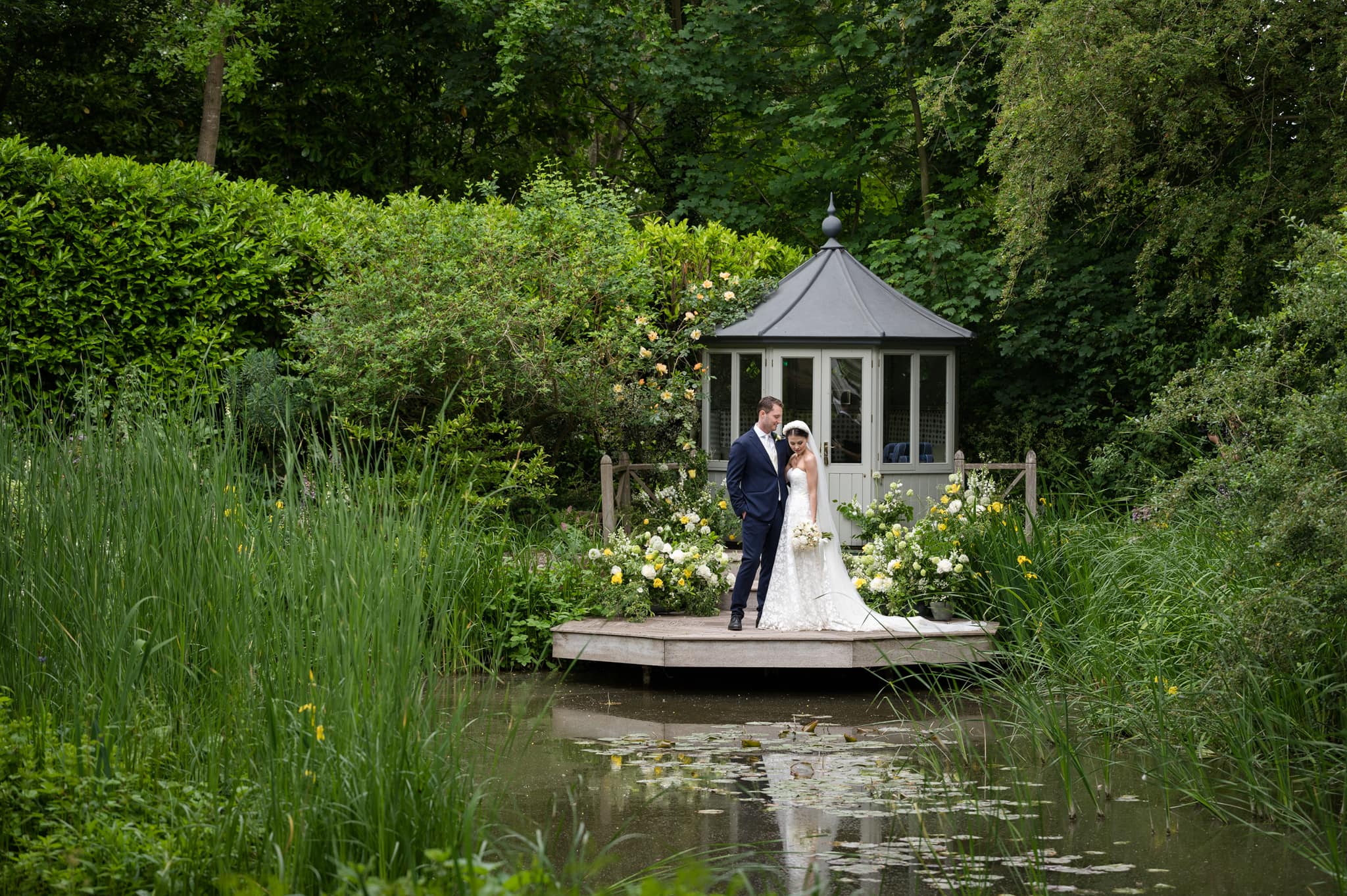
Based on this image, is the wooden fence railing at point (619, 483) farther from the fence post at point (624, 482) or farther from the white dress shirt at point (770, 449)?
the white dress shirt at point (770, 449)

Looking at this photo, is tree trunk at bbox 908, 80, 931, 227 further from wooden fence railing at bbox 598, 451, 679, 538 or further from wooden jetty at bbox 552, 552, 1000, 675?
wooden jetty at bbox 552, 552, 1000, 675

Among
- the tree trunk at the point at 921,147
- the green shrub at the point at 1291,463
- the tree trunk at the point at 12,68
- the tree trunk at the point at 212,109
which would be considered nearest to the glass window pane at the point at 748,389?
the tree trunk at the point at 921,147

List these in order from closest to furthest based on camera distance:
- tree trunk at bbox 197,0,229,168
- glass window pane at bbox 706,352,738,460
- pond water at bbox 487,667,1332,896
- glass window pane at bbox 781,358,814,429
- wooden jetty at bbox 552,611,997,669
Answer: pond water at bbox 487,667,1332,896, wooden jetty at bbox 552,611,997,669, glass window pane at bbox 781,358,814,429, glass window pane at bbox 706,352,738,460, tree trunk at bbox 197,0,229,168

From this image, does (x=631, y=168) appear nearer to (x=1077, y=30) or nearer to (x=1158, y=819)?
(x=1077, y=30)

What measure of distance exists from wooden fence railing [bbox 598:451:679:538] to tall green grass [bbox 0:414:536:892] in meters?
5.38

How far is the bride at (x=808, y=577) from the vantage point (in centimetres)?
886

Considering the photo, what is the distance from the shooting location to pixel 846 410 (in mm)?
12438

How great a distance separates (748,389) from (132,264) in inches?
229

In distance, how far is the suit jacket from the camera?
8891 millimetres

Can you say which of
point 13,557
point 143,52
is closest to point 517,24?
point 143,52

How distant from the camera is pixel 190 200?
11.3 m

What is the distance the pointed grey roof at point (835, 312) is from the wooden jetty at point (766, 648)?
448 centimetres

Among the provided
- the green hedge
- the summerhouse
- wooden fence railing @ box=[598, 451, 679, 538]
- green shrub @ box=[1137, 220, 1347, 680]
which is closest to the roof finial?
the summerhouse

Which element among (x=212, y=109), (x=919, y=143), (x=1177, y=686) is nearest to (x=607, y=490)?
(x=1177, y=686)
